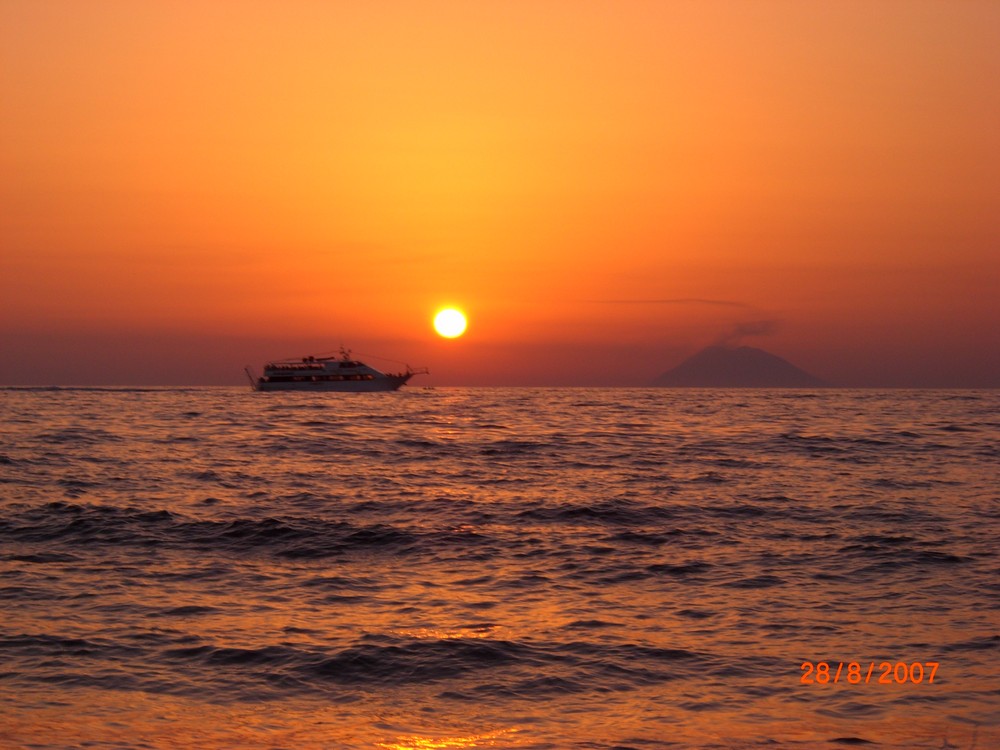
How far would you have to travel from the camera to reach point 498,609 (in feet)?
49.6

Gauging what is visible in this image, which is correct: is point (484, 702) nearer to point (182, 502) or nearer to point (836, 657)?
point (836, 657)

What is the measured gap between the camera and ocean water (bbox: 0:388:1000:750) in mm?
10023

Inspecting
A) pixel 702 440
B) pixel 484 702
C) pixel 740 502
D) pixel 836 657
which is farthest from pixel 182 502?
pixel 702 440

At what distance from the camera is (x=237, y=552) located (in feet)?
66.5

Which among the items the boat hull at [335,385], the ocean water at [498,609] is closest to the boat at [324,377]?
the boat hull at [335,385]
